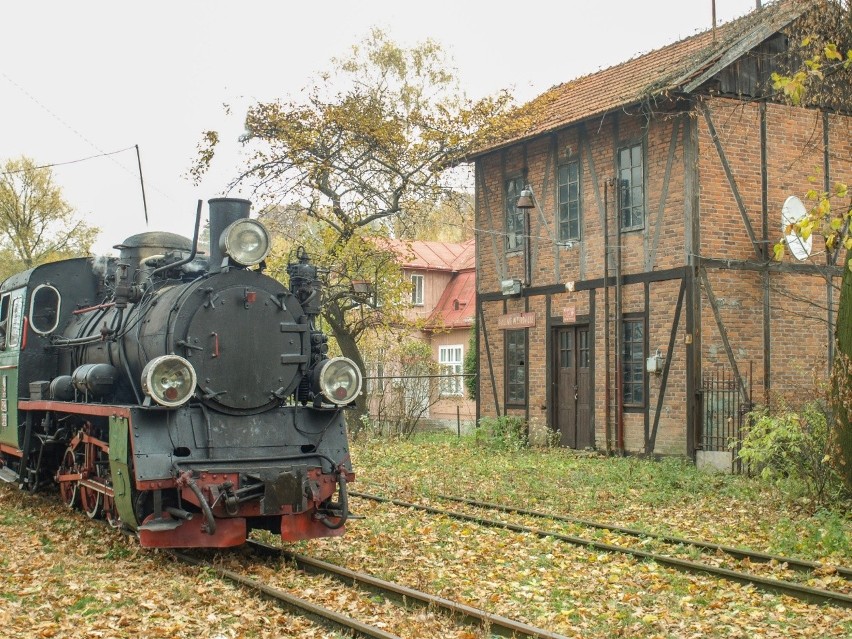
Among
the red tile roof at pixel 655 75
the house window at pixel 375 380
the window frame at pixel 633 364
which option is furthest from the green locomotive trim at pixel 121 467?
the house window at pixel 375 380

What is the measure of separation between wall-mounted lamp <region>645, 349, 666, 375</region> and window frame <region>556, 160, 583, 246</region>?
9.76 feet

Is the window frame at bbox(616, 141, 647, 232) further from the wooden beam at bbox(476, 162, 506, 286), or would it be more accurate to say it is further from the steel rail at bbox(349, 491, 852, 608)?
the steel rail at bbox(349, 491, 852, 608)

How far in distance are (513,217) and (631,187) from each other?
3.23m

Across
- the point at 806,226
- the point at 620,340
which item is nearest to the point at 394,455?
the point at 620,340

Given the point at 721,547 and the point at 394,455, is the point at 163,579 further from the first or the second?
the point at 394,455

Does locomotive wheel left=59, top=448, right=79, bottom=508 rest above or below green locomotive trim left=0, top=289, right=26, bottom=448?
below

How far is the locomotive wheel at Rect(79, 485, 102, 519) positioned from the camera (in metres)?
9.62

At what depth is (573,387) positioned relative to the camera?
1744 centimetres

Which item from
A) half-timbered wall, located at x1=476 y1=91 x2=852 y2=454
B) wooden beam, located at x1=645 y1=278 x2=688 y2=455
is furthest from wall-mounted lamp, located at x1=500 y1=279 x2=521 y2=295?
wooden beam, located at x1=645 y1=278 x2=688 y2=455

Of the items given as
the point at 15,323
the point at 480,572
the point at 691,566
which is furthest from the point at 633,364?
the point at 15,323

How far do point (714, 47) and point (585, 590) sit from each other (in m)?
10.8

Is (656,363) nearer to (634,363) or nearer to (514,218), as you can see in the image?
A: (634,363)

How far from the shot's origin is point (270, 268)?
21.3 m

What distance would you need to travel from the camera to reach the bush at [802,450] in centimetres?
1040
